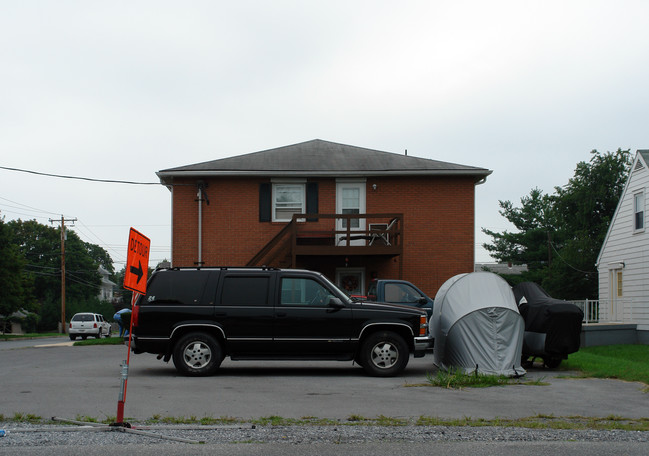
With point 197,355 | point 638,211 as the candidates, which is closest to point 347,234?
point 197,355

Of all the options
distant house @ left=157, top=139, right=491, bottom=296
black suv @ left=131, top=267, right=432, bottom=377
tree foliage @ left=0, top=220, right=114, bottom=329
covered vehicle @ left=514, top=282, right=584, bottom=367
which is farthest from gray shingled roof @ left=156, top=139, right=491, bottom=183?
tree foliage @ left=0, top=220, right=114, bottom=329

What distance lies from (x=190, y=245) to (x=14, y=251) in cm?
3098

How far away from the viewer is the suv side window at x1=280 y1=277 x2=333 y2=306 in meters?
12.7

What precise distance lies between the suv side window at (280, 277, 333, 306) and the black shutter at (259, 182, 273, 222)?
1081cm

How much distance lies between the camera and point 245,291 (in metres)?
12.8

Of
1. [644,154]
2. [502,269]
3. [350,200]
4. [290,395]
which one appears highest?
[644,154]

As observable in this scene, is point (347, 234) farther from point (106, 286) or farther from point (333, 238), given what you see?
point (106, 286)

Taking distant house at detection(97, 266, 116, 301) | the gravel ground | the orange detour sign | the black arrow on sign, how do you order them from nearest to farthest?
1. the gravel ground
2. the orange detour sign
3. the black arrow on sign
4. distant house at detection(97, 266, 116, 301)

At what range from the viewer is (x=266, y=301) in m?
12.7

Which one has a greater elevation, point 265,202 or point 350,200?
point 350,200

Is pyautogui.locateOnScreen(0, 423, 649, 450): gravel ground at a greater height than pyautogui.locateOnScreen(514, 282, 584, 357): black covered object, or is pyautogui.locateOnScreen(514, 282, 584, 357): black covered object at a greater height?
pyautogui.locateOnScreen(514, 282, 584, 357): black covered object

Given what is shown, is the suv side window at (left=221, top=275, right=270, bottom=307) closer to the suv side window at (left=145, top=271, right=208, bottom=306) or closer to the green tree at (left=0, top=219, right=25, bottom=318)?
the suv side window at (left=145, top=271, right=208, bottom=306)

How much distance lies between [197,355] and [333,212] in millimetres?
11771

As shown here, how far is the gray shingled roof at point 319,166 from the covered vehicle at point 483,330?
10.2 m
